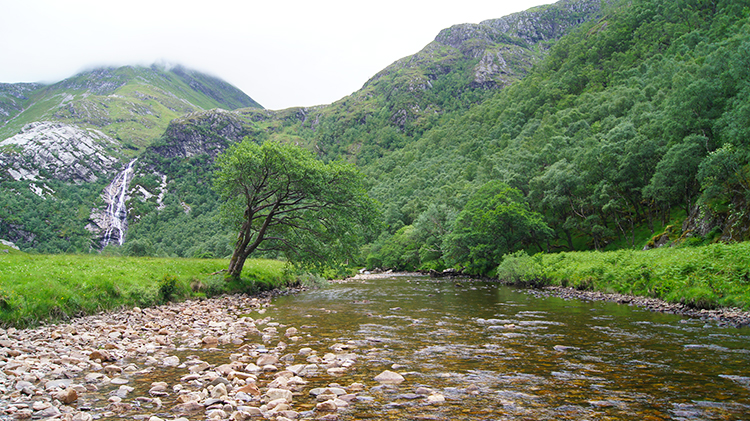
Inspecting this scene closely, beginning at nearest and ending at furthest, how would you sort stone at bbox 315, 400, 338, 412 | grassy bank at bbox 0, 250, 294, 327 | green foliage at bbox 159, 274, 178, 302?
stone at bbox 315, 400, 338, 412
grassy bank at bbox 0, 250, 294, 327
green foliage at bbox 159, 274, 178, 302

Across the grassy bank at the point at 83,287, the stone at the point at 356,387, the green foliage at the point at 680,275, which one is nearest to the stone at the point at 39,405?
the stone at the point at 356,387

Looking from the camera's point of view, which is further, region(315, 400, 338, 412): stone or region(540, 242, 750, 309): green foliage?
region(540, 242, 750, 309): green foliage

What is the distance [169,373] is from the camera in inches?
401

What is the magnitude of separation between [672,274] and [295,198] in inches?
1122

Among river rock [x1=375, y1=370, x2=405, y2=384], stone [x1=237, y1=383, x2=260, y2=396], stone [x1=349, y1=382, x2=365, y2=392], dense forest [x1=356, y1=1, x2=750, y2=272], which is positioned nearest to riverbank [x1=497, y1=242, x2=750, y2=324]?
dense forest [x1=356, y1=1, x2=750, y2=272]

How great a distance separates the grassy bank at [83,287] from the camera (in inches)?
588

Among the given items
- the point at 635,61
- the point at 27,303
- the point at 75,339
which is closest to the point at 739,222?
the point at 75,339

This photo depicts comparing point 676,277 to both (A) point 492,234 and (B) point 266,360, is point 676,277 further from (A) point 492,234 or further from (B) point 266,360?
(A) point 492,234

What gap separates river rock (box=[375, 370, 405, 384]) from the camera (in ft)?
32.0

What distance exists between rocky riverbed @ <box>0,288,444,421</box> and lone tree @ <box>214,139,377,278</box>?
51.5ft

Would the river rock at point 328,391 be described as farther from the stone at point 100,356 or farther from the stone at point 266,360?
the stone at point 100,356

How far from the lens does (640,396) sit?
28.1 ft

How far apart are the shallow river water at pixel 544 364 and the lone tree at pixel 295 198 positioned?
38.9 ft

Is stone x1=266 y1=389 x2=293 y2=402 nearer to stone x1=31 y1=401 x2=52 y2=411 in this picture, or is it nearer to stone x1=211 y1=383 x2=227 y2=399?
stone x1=211 y1=383 x2=227 y2=399
